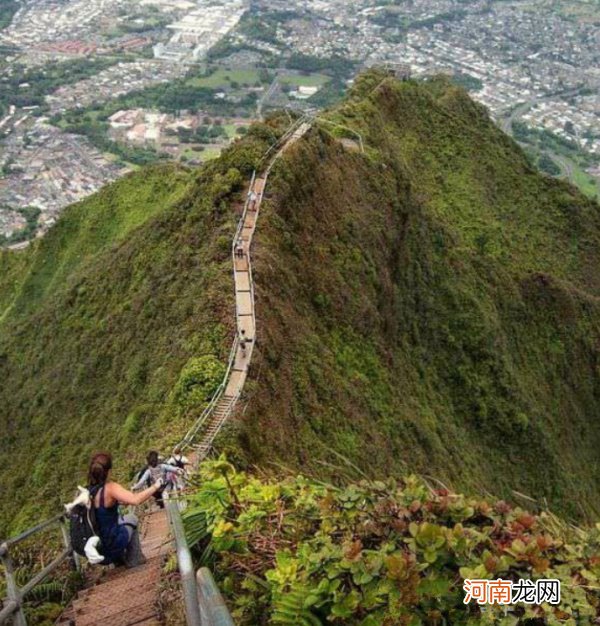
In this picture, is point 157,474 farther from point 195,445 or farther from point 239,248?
point 239,248

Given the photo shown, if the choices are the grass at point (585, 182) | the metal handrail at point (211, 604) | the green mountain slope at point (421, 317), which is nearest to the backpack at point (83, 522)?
the metal handrail at point (211, 604)

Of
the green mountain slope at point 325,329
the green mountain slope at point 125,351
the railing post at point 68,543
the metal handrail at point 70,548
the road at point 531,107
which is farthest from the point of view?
the road at point 531,107

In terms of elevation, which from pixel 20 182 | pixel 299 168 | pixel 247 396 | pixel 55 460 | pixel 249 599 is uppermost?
pixel 249 599

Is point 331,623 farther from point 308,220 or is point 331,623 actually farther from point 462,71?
point 462,71

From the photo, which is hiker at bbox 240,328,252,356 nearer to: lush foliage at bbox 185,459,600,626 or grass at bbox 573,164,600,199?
lush foliage at bbox 185,459,600,626

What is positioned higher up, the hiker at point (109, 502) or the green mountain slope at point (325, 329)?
the hiker at point (109, 502)

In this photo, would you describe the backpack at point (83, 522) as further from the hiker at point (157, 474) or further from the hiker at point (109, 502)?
the hiker at point (157, 474)

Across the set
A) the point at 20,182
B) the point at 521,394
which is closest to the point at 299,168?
the point at 521,394
